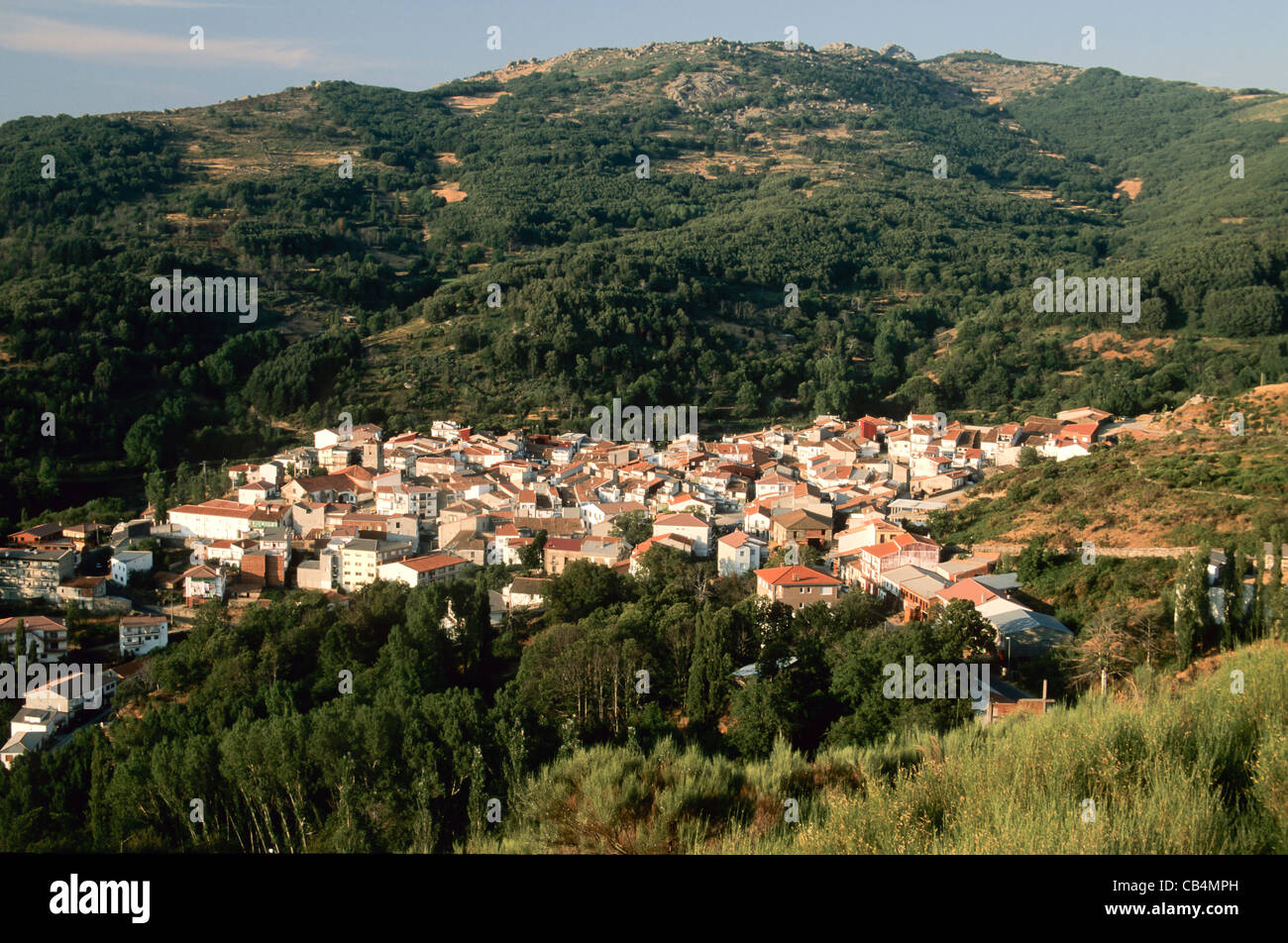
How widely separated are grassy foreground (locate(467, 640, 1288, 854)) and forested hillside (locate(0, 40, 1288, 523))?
71.8ft

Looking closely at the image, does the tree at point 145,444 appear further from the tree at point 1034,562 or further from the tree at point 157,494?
the tree at point 1034,562

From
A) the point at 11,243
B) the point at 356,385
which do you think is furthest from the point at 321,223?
the point at 356,385

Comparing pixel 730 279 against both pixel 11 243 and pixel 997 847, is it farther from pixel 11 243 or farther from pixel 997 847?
pixel 997 847

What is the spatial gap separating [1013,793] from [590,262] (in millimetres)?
39702


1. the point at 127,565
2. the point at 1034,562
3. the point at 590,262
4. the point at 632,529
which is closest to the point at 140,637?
the point at 127,565

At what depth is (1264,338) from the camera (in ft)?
106

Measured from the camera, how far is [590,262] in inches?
1634

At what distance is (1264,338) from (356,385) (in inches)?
1173

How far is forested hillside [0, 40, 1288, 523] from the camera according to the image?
30.5m

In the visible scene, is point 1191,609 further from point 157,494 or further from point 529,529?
point 157,494

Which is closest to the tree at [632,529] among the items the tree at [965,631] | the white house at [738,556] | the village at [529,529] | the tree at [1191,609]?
the village at [529,529]

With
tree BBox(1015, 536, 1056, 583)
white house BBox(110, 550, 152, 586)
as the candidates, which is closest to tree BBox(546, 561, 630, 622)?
tree BBox(1015, 536, 1056, 583)

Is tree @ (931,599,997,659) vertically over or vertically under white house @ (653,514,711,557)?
under

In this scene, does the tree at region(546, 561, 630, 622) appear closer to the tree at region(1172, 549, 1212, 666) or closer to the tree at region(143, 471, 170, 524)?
the tree at region(1172, 549, 1212, 666)
